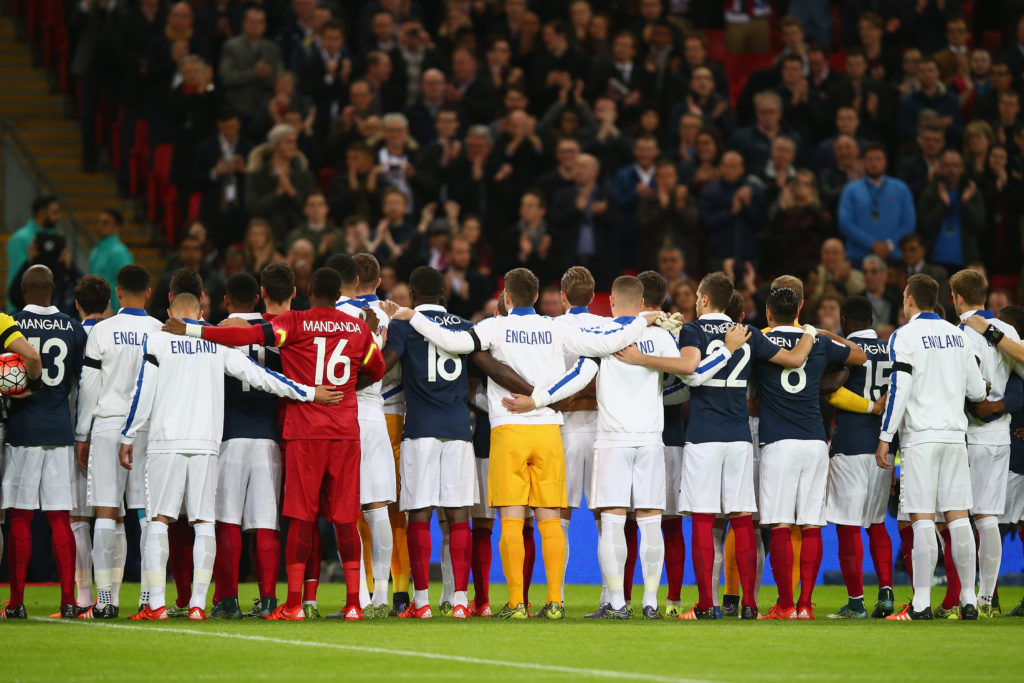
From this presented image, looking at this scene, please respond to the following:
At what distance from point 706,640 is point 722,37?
16.1 m

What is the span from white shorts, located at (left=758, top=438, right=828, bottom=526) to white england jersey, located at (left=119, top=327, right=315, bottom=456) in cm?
364

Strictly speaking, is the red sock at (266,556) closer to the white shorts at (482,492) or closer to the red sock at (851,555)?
the white shorts at (482,492)

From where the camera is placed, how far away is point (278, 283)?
1098cm

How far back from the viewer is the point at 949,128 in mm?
19609

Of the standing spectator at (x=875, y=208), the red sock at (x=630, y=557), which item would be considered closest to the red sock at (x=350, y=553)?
the red sock at (x=630, y=557)

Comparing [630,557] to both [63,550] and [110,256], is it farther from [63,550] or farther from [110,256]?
[110,256]

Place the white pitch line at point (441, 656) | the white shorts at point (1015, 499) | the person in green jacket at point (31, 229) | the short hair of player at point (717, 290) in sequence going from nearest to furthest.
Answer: the white pitch line at point (441, 656)
the short hair of player at point (717, 290)
the white shorts at point (1015, 499)
the person in green jacket at point (31, 229)

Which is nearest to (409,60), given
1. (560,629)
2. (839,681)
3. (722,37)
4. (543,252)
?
(543,252)

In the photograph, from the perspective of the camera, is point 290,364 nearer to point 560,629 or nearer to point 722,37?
point 560,629

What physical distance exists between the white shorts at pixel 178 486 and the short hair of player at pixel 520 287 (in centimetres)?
249

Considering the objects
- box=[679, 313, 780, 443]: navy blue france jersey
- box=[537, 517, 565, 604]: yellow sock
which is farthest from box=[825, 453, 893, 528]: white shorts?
box=[537, 517, 565, 604]: yellow sock

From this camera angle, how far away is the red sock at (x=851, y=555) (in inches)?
456

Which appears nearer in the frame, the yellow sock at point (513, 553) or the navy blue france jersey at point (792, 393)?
the yellow sock at point (513, 553)

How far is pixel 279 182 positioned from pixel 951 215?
8083mm
